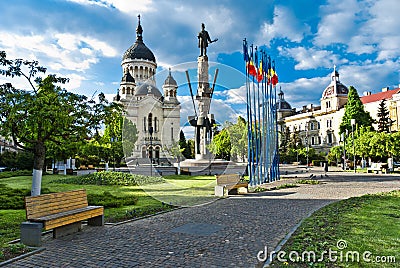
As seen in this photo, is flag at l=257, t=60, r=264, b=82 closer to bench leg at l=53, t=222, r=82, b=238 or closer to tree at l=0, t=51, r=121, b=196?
tree at l=0, t=51, r=121, b=196

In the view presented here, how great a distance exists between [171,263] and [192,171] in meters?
24.1

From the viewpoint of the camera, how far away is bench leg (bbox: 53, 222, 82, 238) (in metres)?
7.64

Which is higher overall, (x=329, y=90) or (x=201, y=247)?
(x=329, y=90)

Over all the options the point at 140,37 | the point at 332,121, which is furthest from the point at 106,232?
the point at 140,37

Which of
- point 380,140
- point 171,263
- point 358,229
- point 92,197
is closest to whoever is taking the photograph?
point 171,263

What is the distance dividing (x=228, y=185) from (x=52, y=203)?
8.90 meters

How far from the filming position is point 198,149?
1247 inches

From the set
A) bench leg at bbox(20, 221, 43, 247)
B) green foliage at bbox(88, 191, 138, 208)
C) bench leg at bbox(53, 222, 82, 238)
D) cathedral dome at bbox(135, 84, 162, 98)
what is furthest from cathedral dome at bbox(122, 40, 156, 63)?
bench leg at bbox(20, 221, 43, 247)

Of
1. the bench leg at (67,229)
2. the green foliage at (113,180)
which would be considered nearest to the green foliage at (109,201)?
A: the bench leg at (67,229)

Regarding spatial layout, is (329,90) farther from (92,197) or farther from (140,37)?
(92,197)

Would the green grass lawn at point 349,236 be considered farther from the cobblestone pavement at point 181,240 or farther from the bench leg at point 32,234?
the bench leg at point 32,234

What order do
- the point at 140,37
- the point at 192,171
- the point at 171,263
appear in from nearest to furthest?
the point at 171,263 < the point at 192,171 < the point at 140,37

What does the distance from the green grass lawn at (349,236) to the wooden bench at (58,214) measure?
453 centimetres

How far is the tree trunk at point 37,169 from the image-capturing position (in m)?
11.5
